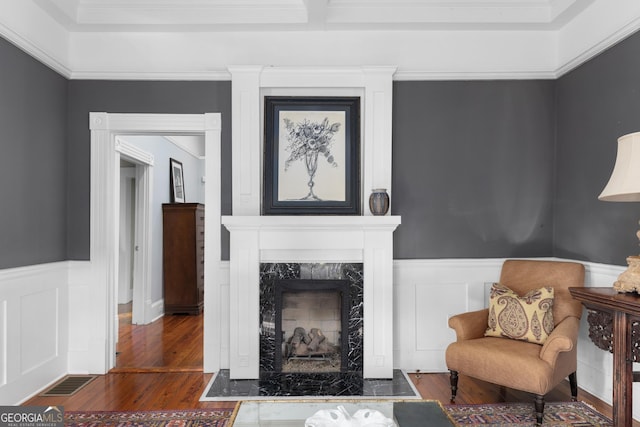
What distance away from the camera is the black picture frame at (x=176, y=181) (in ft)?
19.4

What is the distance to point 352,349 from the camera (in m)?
3.36

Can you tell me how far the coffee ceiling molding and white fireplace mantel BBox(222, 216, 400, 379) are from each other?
1342 mm

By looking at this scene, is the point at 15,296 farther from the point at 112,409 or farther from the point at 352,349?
the point at 352,349

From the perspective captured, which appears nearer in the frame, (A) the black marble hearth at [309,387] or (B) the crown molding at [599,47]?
(B) the crown molding at [599,47]

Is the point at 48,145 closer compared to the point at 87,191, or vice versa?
the point at 48,145

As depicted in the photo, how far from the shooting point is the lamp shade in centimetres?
204

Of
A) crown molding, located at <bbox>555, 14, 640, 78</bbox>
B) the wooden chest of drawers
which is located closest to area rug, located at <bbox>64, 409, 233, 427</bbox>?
the wooden chest of drawers

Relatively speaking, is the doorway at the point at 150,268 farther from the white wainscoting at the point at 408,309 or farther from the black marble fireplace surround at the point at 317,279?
the black marble fireplace surround at the point at 317,279

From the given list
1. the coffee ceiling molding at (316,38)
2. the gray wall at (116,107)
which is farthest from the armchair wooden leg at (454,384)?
the coffee ceiling molding at (316,38)

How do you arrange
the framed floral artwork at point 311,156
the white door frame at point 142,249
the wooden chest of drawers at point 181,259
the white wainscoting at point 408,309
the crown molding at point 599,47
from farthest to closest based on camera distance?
1. the wooden chest of drawers at point 181,259
2. the white door frame at point 142,249
3. the framed floral artwork at point 311,156
4. the white wainscoting at point 408,309
5. the crown molding at point 599,47

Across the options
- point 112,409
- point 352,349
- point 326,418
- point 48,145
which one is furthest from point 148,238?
point 326,418

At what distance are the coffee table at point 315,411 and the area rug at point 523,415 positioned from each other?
32.8 inches

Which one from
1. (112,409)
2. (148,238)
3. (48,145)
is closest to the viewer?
(112,409)

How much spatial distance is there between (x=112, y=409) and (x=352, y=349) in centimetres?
173
